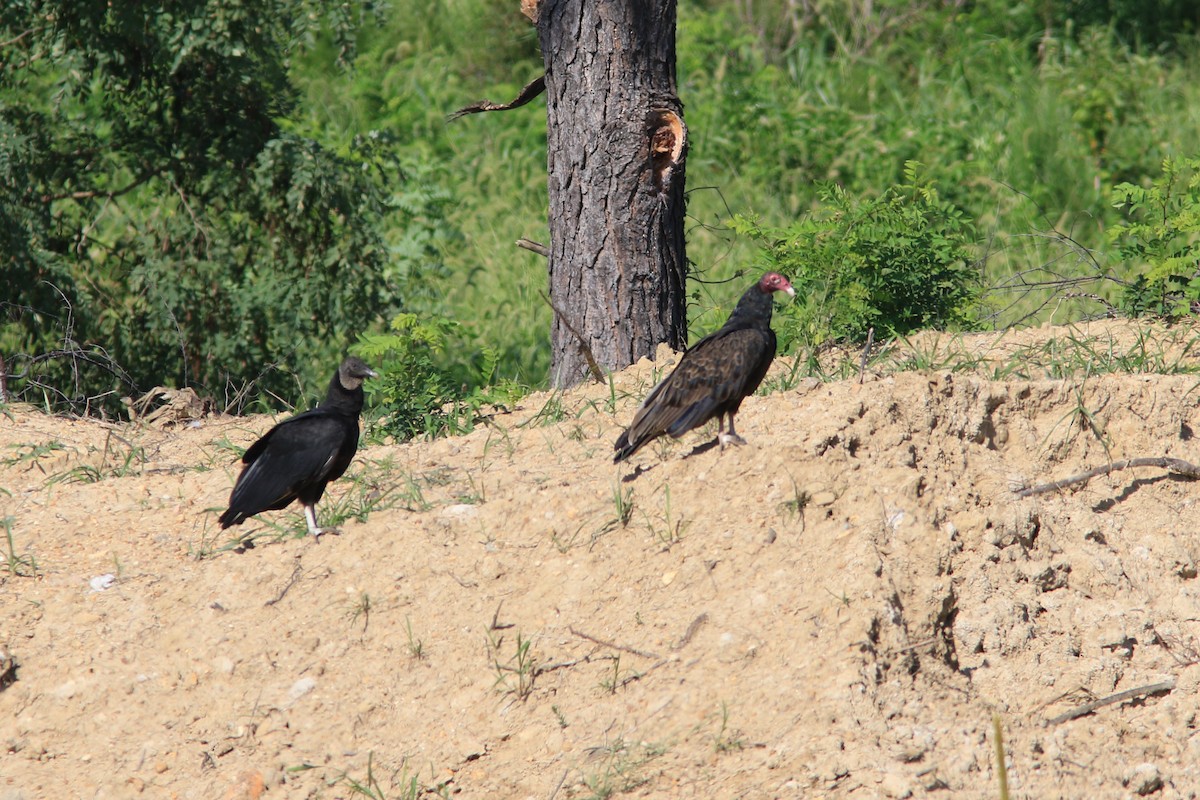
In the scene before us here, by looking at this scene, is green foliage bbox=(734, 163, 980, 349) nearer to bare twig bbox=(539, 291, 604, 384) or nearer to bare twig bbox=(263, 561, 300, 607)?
bare twig bbox=(539, 291, 604, 384)

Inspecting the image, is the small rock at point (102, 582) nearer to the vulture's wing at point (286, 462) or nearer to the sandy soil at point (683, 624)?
the sandy soil at point (683, 624)

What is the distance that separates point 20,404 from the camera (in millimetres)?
6910

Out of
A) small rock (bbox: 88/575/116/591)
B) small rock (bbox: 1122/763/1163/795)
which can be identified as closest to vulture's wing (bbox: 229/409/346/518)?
small rock (bbox: 88/575/116/591)

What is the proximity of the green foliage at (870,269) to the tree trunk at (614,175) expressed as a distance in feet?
1.57

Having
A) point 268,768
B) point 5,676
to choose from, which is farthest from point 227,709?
point 5,676

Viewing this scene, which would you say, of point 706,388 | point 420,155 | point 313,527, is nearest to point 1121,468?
point 706,388

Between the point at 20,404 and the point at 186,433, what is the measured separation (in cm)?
106

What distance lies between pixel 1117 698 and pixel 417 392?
11.2ft

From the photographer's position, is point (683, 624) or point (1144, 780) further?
point (683, 624)

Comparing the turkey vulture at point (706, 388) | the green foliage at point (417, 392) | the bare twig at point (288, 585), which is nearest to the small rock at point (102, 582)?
the bare twig at point (288, 585)

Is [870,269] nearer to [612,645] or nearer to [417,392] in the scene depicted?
[417,392]

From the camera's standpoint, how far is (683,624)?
4.32 meters

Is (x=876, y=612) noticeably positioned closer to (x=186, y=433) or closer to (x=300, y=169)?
(x=186, y=433)

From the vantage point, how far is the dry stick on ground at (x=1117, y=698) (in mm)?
4129
